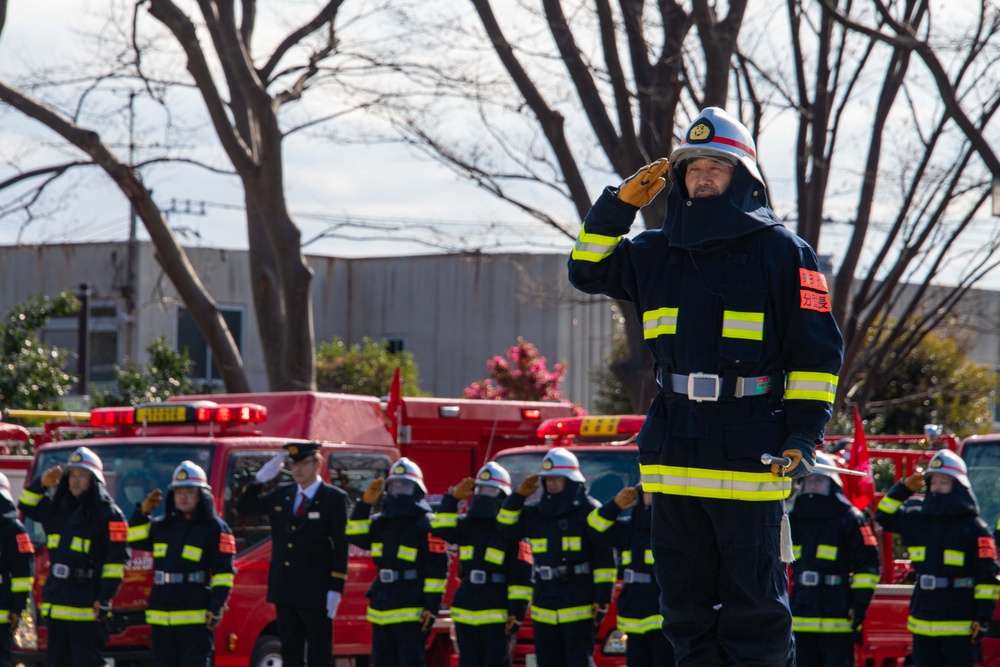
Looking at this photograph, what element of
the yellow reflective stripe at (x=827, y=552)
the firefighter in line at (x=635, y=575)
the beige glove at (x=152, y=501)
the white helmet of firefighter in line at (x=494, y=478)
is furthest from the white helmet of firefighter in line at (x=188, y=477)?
the yellow reflective stripe at (x=827, y=552)

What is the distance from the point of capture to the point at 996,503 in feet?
36.1

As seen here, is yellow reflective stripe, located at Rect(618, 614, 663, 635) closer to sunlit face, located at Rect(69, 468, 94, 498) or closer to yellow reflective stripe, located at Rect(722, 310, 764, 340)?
sunlit face, located at Rect(69, 468, 94, 498)

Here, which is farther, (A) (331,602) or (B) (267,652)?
(B) (267,652)

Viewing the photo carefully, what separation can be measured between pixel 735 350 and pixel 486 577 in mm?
6294

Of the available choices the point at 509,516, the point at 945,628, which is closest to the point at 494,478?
the point at 509,516

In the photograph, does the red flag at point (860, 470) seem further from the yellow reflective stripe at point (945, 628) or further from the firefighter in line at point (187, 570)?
the firefighter in line at point (187, 570)

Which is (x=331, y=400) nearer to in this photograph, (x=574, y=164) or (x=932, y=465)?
(x=574, y=164)

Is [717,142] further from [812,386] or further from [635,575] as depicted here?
[635,575]

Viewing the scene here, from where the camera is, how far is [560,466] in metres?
10.2

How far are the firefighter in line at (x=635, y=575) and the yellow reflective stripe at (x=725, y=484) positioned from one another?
497cm

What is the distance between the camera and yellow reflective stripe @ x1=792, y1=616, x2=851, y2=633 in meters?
10.1

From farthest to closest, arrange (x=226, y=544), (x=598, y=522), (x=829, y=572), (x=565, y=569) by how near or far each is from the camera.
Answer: (x=226, y=544), (x=829, y=572), (x=565, y=569), (x=598, y=522)

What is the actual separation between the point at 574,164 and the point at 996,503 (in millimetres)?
4589

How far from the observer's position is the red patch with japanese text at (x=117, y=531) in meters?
10.8
